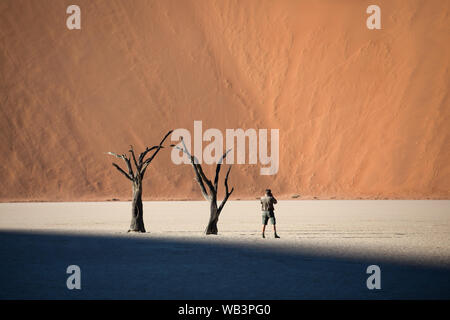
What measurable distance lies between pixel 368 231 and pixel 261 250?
7205 mm

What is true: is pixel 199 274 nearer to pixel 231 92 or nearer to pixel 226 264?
pixel 226 264

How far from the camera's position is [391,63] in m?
64.6

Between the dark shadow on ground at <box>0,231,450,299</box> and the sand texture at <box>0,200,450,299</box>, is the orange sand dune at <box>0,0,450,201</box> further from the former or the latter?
the dark shadow on ground at <box>0,231,450,299</box>

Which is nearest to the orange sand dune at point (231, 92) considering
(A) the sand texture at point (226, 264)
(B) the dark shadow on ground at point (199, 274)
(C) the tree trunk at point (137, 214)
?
(C) the tree trunk at point (137, 214)

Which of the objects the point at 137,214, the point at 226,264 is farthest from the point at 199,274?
the point at 137,214

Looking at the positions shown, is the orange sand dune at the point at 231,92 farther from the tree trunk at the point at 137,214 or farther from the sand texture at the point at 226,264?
the sand texture at the point at 226,264

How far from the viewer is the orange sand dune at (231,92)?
59.0 m

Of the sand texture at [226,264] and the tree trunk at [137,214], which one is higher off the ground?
the tree trunk at [137,214]

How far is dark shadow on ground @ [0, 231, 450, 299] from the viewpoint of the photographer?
8469 mm

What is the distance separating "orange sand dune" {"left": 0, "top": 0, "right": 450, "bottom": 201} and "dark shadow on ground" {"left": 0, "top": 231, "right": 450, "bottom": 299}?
4460cm

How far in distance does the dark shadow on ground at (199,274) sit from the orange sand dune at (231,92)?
146 ft

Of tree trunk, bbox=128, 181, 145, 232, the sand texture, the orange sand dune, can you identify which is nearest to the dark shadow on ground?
the sand texture

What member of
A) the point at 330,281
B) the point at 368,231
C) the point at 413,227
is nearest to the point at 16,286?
the point at 330,281
